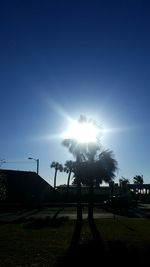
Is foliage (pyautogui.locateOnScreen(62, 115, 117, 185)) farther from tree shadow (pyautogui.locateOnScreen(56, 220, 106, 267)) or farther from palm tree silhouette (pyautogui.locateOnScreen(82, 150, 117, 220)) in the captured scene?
tree shadow (pyautogui.locateOnScreen(56, 220, 106, 267))

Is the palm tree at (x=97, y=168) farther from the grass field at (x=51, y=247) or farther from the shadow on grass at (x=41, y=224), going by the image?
the grass field at (x=51, y=247)

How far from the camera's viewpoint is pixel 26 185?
8675 cm

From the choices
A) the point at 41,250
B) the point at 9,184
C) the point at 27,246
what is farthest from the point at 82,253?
the point at 9,184

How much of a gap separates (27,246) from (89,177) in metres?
24.1

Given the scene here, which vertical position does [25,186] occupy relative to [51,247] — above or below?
above

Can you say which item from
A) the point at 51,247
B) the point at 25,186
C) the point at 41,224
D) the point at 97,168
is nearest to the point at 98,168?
the point at 97,168

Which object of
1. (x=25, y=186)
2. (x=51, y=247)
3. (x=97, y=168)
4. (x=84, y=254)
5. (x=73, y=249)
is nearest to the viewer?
(x=84, y=254)

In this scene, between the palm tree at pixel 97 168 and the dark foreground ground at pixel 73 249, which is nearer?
the dark foreground ground at pixel 73 249

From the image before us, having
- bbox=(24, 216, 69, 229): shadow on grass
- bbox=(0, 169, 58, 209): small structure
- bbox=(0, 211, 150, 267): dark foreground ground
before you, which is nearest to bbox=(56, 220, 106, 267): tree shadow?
bbox=(0, 211, 150, 267): dark foreground ground

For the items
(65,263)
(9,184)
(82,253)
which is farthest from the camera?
(9,184)

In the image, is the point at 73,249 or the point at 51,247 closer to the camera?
the point at 73,249

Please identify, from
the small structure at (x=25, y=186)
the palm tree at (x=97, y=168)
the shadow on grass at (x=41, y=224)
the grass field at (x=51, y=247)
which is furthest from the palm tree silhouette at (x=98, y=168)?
the small structure at (x=25, y=186)

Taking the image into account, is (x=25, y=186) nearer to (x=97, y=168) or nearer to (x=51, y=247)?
(x=97, y=168)

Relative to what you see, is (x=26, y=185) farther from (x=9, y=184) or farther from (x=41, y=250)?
(x=41, y=250)
